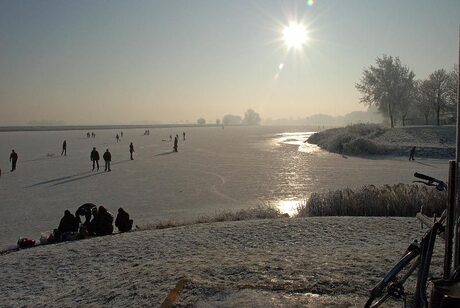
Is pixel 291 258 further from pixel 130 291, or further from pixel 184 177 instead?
pixel 184 177

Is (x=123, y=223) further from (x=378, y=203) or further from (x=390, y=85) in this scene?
(x=390, y=85)

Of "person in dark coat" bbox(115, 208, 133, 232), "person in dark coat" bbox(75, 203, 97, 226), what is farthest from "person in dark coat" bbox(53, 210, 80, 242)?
"person in dark coat" bbox(115, 208, 133, 232)

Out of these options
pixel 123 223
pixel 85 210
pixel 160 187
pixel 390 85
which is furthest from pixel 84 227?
pixel 390 85

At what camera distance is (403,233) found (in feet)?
25.2

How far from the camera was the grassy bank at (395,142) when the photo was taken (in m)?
33.0

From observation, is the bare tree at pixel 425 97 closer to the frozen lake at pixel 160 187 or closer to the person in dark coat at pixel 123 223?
the frozen lake at pixel 160 187

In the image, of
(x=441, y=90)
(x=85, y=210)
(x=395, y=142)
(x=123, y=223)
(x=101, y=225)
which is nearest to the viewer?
(x=101, y=225)

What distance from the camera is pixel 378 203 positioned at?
10.9 m

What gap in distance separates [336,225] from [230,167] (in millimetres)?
16322

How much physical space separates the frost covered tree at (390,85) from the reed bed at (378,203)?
166 feet

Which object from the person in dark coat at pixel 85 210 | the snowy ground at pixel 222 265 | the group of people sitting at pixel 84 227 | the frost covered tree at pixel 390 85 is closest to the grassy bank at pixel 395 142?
the frost covered tree at pixel 390 85

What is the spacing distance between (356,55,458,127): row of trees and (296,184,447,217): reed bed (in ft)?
162

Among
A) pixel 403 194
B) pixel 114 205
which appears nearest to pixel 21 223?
pixel 114 205

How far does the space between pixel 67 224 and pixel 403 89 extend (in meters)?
59.3
